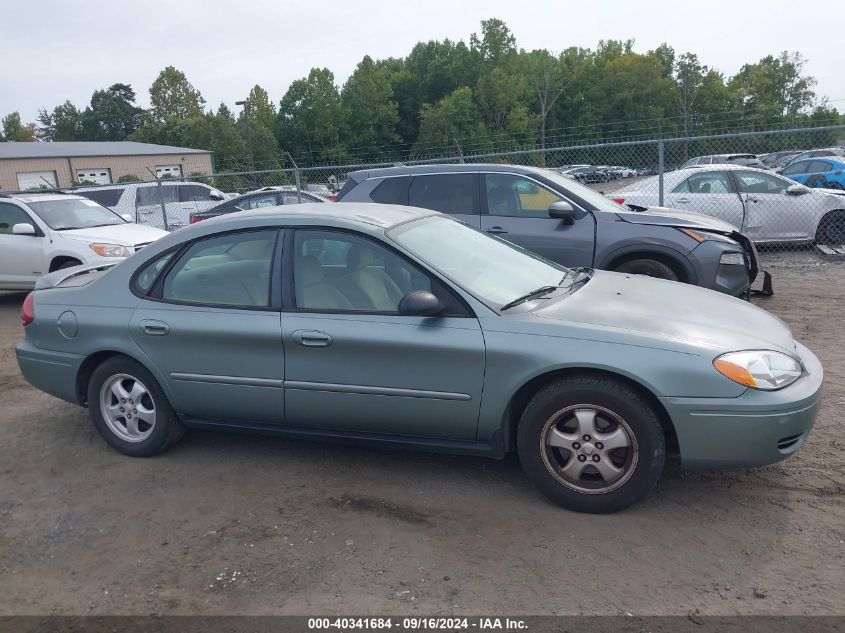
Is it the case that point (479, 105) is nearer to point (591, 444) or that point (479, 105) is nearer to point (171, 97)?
point (171, 97)

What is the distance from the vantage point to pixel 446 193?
7910mm

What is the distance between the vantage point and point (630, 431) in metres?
3.54

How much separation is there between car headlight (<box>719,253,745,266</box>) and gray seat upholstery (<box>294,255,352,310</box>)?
4.44 metres

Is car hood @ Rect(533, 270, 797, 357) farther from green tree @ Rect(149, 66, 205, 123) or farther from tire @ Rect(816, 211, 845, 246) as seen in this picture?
green tree @ Rect(149, 66, 205, 123)

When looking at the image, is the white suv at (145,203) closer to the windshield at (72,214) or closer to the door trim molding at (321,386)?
the windshield at (72,214)

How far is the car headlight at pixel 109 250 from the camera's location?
32.0 feet

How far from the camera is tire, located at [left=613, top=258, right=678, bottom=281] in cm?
716

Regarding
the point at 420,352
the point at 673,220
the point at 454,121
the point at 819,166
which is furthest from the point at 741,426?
the point at 454,121

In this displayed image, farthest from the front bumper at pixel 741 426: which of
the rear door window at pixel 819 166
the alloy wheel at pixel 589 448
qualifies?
the rear door window at pixel 819 166

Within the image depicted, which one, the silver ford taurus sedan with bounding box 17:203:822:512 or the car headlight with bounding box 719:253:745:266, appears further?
the car headlight with bounding box 719:253:745:266

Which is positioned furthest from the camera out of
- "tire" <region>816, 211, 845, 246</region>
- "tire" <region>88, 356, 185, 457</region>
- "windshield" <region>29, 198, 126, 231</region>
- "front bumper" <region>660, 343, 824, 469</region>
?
"tire" <region>816, 211, 845, 246</region>

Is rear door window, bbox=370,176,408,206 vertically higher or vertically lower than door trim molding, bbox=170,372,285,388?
higher

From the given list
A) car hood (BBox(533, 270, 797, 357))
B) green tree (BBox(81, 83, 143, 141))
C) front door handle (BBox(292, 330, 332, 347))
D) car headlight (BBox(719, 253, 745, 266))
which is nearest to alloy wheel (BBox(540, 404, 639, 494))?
car hood (BBox(533, 270, 797, 357))

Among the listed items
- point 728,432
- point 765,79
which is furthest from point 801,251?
point 765,79
